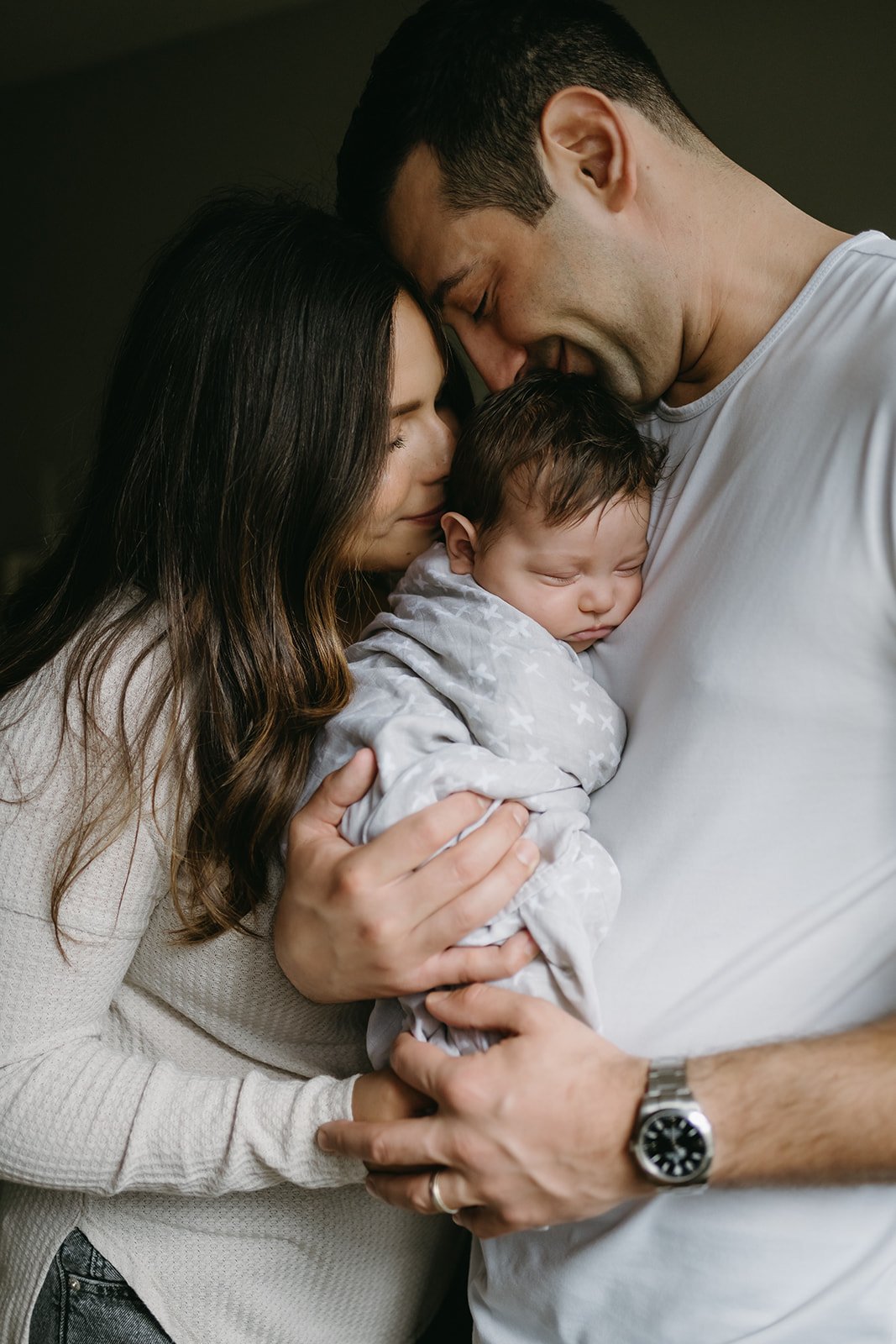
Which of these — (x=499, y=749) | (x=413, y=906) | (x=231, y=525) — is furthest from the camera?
(x=231, y=525)

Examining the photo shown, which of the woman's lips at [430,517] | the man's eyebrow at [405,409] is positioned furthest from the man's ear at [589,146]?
the woman's lips at [430,517]

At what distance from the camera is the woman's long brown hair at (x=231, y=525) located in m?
1.23

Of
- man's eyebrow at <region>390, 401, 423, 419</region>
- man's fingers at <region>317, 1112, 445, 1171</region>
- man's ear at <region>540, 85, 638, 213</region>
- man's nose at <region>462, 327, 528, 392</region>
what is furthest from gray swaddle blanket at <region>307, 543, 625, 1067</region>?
man's ear at <region>540, 85, 638, 213</region>

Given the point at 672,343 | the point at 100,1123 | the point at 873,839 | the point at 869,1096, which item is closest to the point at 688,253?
the point at 672,343

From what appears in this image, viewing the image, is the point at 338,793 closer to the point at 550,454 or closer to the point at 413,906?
the point at 413,906

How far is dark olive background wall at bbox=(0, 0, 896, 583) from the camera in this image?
310 centimetres

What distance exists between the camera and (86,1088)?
3.83 feet

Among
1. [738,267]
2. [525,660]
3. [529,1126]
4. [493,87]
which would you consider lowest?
[529,1126]

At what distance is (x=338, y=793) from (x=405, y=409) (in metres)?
0.53

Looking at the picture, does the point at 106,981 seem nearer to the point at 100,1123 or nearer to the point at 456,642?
the point at 100,1123

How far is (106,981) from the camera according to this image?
3.97 feet

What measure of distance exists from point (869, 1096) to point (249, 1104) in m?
0.64

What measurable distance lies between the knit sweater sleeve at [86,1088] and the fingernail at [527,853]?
0.33 metres

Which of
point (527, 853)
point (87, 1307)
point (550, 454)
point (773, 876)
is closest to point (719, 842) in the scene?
point (773, 876)
